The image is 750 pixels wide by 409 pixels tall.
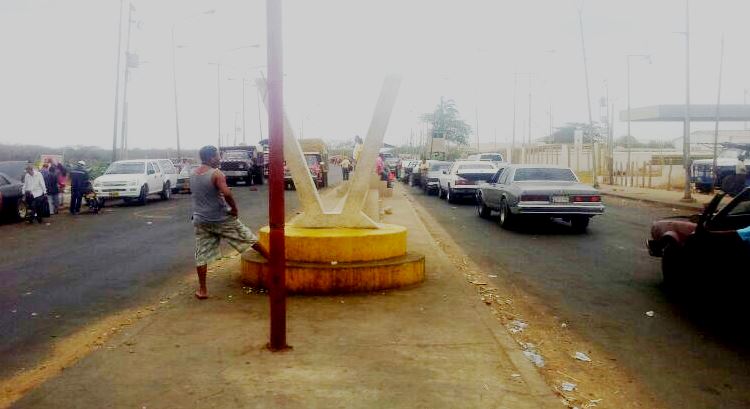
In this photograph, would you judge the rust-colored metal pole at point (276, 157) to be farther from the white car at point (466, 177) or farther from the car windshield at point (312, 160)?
the car windshield at point (312, 160)

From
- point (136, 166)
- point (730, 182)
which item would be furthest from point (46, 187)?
point (730, 182)

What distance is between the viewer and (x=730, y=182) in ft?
76.8

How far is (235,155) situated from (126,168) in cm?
1513

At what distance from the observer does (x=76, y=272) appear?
31.4ft

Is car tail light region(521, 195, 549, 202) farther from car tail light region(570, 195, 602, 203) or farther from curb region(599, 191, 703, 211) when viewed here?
curb region(599, 191, 703, 211)

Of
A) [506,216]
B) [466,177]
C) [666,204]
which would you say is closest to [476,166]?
[466,177]

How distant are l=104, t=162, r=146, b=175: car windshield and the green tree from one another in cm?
8093

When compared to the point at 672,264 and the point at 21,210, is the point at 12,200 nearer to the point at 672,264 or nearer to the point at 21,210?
the point at 21,210

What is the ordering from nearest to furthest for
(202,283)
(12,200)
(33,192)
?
(202,283) < (33,192) < (12,200)

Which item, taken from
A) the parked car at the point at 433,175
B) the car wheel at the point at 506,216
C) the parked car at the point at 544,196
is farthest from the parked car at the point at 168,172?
the car wheel at the point at 506,216

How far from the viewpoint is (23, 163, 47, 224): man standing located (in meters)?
17.7

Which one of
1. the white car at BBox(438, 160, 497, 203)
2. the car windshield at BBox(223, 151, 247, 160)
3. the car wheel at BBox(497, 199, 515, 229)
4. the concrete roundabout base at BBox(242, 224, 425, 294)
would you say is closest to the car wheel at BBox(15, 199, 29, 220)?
the concrete roundabout base at BBox(242, 224, 425, 294)

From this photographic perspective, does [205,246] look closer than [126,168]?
Yes

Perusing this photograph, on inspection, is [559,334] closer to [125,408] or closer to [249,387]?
[249,387]
